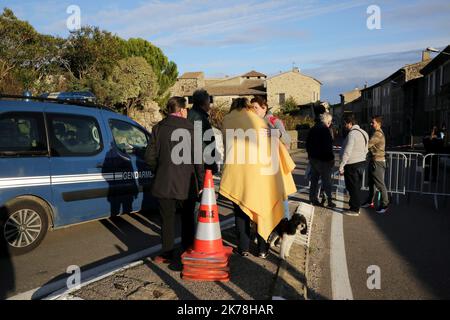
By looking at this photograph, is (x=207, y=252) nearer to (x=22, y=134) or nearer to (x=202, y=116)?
(x=202, y=116)

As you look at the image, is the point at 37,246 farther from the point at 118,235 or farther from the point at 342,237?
the point at 342,237

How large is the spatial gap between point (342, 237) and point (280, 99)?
59525 mm

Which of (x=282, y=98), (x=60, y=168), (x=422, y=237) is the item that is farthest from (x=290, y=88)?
(x=60, y=168)

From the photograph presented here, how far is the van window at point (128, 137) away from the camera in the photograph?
675 centimetres

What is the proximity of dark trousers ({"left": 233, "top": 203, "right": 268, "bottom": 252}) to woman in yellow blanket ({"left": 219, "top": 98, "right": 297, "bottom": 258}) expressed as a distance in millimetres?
12

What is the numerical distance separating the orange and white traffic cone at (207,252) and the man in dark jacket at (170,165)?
0.33 m

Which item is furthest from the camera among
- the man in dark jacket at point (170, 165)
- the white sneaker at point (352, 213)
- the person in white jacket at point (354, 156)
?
the white sneaker at point (352, 213)

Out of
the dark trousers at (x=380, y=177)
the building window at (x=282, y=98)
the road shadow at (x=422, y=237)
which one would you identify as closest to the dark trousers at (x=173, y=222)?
the road shadow at (x=422, y=237)

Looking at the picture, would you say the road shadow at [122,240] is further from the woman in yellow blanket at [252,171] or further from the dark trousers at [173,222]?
the woman in yellow blanket at [252,171]

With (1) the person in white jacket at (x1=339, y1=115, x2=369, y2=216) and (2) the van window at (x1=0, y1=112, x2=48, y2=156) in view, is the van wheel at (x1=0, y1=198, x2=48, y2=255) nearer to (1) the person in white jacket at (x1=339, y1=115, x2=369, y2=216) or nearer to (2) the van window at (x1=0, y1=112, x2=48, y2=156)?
(2) the van window at (x1=0, y1=112, x2=48, y2=156)

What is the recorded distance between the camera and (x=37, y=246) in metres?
5.61

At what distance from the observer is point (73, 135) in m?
6.05

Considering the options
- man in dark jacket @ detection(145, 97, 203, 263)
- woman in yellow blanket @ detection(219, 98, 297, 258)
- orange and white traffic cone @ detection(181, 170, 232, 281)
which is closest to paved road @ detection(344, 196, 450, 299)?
woman in yellow blanket @ detection(219, 98, 297, 258)

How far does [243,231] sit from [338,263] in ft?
4.04
